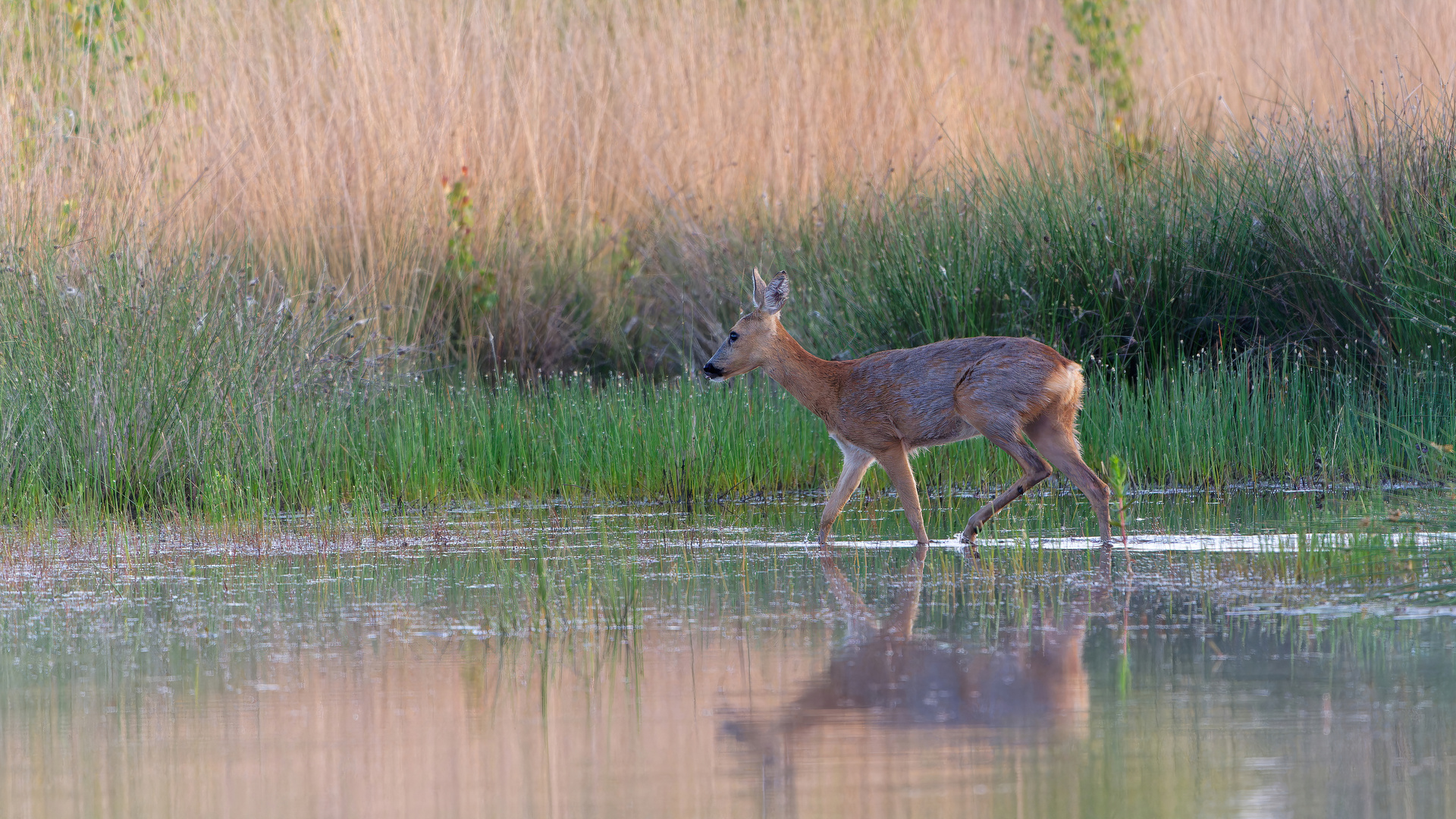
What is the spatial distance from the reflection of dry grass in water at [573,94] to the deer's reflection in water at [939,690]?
8345 millimetres

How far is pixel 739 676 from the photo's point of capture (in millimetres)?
5332

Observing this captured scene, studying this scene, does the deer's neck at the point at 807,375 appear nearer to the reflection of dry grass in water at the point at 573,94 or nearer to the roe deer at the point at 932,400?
the roe deer at the point at 932,400

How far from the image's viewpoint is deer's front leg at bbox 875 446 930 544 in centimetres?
834

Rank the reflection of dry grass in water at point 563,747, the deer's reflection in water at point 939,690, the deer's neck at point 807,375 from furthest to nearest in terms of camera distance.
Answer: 1. the deer's neck at point 807,375
2. the deer's reflection in water at point 939,690
3. the reflection of dry grass in water at point 563,747

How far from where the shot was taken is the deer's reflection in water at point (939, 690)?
4.57 metres

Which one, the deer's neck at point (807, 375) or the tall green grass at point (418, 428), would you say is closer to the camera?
the deer's neck at point (807, 375)

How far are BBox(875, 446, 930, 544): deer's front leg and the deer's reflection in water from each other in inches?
83.5

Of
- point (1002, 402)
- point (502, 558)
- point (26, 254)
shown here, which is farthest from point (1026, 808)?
point (26, 254)

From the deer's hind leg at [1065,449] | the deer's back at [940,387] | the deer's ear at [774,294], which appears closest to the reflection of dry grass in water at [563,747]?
the deer's hind leg at [1065,449]

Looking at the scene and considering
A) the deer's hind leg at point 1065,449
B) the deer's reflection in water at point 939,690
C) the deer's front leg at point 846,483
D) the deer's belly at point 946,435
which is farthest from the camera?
the deer's belly at point 946,435

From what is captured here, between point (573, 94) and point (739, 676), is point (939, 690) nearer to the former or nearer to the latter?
point (739, 676)

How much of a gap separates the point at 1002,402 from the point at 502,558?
2460mm

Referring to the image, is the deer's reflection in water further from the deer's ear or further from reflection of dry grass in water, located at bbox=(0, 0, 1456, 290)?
reflection of dry grass in water, located at bbox=(0, 0, 1456, 290)

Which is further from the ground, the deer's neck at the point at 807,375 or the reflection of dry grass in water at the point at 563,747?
the deer's neck at the point at 807,375
